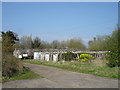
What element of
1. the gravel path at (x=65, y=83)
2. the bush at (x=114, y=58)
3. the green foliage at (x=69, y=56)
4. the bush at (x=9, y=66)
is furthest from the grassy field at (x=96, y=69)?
the green foliage at (x=69, y=56)

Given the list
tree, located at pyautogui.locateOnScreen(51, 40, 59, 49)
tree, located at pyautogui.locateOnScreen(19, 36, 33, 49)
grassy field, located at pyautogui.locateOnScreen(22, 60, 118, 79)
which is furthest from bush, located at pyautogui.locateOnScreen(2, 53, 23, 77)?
tree, located at pyautogui.locateOnScreen(51, 40, 59, 49)

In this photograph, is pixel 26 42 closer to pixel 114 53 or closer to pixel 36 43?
pixel 36 43

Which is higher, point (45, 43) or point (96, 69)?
point (45, 43)

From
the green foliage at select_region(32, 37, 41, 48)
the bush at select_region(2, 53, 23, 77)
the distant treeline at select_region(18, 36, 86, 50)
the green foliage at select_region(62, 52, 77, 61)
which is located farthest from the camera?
the green foliage at select_region(32, 37, 41, 48)

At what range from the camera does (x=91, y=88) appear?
6.53 meters

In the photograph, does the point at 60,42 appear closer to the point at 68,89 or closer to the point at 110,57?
the point at 110,57

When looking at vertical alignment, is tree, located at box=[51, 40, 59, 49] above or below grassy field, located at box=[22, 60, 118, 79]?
above

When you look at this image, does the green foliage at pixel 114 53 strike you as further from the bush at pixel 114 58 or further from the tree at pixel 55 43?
the tree at pixel 55 43

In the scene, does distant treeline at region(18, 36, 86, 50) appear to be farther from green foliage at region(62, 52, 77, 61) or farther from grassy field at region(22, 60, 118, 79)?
grassy field at region(22, 60, 118, 79)

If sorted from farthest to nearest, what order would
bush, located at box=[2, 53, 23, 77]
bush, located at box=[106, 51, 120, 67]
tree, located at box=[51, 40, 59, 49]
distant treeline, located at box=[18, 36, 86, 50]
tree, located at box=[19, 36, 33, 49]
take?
tree, located at box=[51, 40, 59, 49]
tree, located at box=[19, 36, 33, 49]
distant treeline, located at box=[18, 36, 86, 50]
bush, located at box=[106, 51, 120, 67]
bush, located at box=[2, 53, 23, 77]

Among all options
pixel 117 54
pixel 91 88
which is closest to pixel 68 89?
pixel 91 88

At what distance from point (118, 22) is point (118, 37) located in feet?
5.27

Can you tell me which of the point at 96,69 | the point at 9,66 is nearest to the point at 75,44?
the point at 96,69

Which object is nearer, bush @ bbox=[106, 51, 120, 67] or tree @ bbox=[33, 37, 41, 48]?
bush @ bbox=[106, 51, 120, 67]
